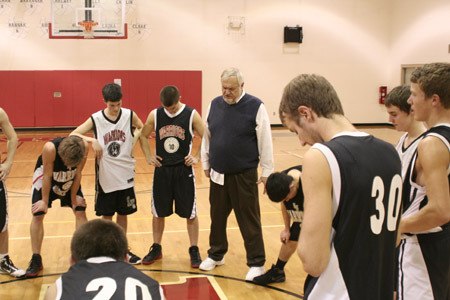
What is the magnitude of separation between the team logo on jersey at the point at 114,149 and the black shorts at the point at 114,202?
365 millimetres

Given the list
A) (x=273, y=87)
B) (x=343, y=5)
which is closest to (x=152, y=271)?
(x=273, y=87)

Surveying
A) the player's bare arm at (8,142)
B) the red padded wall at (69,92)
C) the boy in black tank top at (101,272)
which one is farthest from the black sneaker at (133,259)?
the red padded wall at (69,92)

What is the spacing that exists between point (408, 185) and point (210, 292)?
2495mm

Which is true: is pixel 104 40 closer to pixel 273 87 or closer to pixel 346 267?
pixel 273 87

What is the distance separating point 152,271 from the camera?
5219mm

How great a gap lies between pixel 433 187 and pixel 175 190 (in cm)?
341

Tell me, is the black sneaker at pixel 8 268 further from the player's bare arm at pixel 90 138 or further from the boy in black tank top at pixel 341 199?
the boy in black tank top at pixel 341 199

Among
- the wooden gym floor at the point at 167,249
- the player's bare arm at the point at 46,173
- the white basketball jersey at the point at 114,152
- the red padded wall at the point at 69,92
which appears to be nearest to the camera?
the wooden gym floor at the point at 167,249

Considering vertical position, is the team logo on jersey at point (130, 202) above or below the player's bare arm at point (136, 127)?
below

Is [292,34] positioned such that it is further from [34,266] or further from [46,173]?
[34,266]

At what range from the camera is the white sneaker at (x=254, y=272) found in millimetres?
4988

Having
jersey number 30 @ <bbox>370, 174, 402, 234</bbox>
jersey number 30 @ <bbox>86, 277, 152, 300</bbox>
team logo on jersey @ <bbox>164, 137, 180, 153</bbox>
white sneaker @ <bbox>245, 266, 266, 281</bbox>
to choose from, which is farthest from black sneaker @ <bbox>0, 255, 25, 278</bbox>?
jersey number 30 @ <bbox>370, 174, 402, 234</bbox>

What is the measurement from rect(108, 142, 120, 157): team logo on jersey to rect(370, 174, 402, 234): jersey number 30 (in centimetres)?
394

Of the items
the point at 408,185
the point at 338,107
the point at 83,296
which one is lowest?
the point at 83,296
